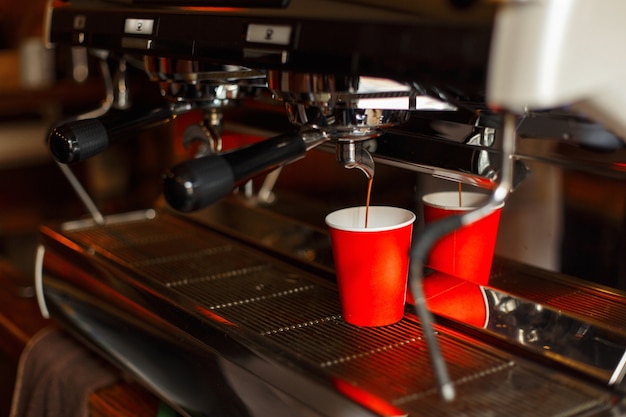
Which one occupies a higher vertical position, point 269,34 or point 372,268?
point 269,34

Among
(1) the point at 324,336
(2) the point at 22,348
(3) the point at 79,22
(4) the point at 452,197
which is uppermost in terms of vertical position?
(3) the point at 79,22

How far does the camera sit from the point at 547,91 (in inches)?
17.6

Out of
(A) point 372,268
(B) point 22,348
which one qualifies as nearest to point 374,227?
(A) point 372,268

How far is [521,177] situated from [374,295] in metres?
0.19

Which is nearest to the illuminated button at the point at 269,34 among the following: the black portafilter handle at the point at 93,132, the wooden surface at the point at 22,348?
the black portafilter handle at the point at 93,132

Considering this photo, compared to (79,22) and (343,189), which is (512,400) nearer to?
(343,189)

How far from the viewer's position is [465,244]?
0.74 meters

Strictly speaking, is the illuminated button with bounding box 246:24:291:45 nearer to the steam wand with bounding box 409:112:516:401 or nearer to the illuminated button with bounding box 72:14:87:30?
the steam wand with bounding box 409:112:516:401

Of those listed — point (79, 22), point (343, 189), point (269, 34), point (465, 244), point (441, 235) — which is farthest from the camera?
point (343, 189)

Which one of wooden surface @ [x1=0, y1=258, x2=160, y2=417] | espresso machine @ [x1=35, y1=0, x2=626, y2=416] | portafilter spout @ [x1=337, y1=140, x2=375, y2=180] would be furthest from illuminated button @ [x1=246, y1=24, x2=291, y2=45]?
wooden surface @ [x1=0, y1=258, x2=160, y2=417]

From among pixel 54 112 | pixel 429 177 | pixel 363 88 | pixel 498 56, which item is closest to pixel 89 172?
pixel 54 112

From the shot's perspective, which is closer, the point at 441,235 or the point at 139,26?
the point at 441,235

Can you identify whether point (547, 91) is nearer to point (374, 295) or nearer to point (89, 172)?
point (374, 295)

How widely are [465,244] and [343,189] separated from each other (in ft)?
0.93
